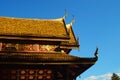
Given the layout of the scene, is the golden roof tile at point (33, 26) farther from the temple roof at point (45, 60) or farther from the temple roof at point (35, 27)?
the temple roof at point (45, 60)

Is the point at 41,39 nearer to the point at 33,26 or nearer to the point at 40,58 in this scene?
the point at 40,58

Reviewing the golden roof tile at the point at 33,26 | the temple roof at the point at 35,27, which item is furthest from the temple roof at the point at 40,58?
the golden roof tile at the point at 33,26

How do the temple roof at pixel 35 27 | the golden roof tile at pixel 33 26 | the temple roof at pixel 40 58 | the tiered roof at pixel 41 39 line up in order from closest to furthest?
the temple roof at pixel 40 58 < the tiered roof at pixel 41 39 < the temple roof at pixel 35 27 < the golden roof tile at pixel 33 26

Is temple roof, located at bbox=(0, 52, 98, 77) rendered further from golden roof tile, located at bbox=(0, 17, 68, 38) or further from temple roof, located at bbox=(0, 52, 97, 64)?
golden roof tile, located at bbox=(0, 17, 68, 38)

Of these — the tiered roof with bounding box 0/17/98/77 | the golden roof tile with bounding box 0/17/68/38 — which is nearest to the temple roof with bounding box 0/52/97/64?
the tiered roof with bounding box 0/17/98/77

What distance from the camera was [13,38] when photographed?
2117 cm

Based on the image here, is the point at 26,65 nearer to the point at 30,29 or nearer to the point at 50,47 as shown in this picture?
the point at 50,47

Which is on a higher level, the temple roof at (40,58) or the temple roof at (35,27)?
the temple roof at (35,27)

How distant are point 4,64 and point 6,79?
125cm

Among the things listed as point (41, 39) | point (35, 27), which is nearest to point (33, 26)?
point (35, 27)

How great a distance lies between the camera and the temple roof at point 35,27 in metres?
23.4

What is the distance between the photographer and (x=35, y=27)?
25.2m

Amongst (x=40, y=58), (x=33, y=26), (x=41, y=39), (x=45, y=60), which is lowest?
(x=45, y=60)

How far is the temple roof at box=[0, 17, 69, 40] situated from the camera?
23.4 meters
